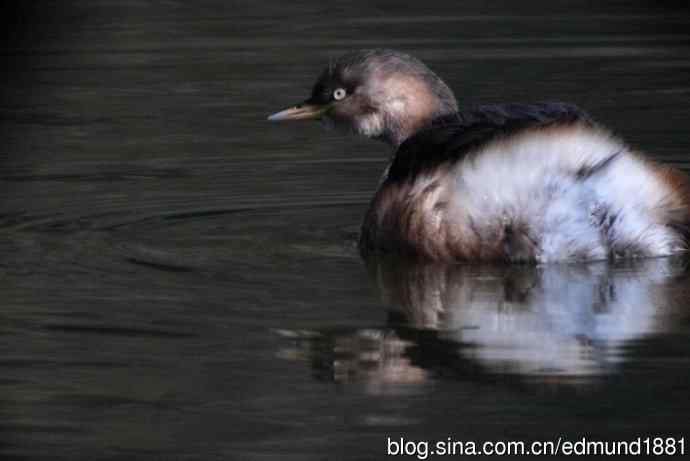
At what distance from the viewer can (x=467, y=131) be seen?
22.8ft

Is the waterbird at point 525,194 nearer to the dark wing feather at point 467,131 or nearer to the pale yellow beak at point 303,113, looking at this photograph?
the dark wing feather at point 467,131

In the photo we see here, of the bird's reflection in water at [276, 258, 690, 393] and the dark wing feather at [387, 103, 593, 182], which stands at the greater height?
the dark wing feather at [387, 103, 593, 182]

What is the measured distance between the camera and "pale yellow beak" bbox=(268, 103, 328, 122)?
8.24 m

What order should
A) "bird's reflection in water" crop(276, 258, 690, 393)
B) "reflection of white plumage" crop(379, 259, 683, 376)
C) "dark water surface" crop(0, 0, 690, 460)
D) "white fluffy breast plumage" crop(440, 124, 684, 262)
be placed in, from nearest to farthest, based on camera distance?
"dark water surface" crop(0, 0, 690, 460) < "bird's reflection in water" crop(276, 258, 690, 393) < "reflection of white plumage" crop(379, 259, 683, 376) < "white fluffy breast plumage" crop(440, 124, 684, 262)

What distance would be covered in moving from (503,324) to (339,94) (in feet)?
6.99

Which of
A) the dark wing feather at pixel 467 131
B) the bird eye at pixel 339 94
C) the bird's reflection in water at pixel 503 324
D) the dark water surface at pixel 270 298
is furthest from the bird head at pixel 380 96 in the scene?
A: the bird's reflection in water at pixel 503 324

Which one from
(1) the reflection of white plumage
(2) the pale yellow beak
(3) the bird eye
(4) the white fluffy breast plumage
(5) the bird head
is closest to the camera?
(1) the reflection of white plumage

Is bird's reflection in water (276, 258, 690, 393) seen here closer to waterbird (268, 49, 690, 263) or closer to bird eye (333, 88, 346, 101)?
waterbird (268, 49, 690, 263)

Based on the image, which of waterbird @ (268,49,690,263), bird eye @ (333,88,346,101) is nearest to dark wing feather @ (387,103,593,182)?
waterbird @ (268,49,690,263)

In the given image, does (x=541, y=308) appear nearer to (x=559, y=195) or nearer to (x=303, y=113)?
(x=559, y=195)

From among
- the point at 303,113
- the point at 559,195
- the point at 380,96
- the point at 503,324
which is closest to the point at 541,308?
the point at 503,324

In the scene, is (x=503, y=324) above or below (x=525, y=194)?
below

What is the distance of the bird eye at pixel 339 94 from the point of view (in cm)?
813

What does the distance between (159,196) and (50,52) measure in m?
4.65
